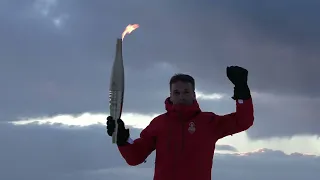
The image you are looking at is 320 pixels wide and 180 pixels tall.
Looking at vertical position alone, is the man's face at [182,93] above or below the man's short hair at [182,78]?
below

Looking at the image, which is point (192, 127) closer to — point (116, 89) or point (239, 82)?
point (239, 82)

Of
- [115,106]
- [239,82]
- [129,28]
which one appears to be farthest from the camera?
[129,28]

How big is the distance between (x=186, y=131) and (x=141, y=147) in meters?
0.85

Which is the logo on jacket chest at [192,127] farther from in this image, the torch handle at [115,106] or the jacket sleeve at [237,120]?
the torch handle at [115,106]

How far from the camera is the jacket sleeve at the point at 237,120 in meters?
9.19

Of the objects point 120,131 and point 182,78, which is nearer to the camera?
point 182,78

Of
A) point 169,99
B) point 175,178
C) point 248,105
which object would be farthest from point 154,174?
point 248,105

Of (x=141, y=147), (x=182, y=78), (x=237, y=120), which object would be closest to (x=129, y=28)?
(x=182, y=78)

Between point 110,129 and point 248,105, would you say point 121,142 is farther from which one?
point 248,105

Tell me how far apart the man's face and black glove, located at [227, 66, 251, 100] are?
67 centimetres

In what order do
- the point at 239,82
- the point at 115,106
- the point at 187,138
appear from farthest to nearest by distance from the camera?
the point at 115,106 < the point at 187,138 < the point at 239,82

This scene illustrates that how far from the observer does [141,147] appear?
381 inches

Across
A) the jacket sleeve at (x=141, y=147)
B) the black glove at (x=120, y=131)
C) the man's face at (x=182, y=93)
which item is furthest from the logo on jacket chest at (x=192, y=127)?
the black glove at (x=120, y=131)

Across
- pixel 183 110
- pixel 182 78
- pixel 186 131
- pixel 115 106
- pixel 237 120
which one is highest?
pixel 182 78
